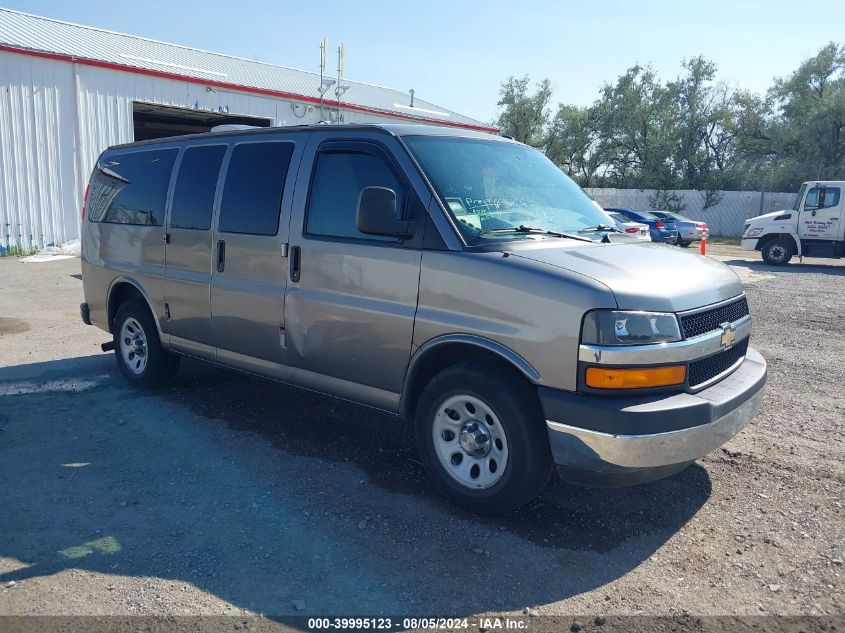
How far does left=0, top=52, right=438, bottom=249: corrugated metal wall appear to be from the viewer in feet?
51.6

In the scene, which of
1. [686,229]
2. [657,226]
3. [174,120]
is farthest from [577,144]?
[174,120]

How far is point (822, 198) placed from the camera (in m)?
19.2

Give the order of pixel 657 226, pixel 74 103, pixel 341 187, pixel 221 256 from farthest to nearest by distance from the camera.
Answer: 1. pixel 657 226
2. pixel 74 103
3. pixel 221 256
4. pixel 341 187

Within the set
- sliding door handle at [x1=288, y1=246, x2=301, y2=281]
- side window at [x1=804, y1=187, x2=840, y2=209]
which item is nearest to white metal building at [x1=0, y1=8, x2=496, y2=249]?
sliding door handle at [x1=288, y1=246, x2=301, y2=281]

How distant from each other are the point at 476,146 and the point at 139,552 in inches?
128

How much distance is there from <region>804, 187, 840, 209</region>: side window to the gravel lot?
15492mm

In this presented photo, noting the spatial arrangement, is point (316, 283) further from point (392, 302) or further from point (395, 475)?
point (395, 475)

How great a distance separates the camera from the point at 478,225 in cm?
415

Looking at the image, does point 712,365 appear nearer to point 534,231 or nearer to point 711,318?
point 711,318

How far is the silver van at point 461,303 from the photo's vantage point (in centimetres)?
349

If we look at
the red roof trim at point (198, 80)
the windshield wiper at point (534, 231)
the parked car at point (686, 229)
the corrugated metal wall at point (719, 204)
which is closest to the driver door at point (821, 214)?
the parked car at point (686, 229)

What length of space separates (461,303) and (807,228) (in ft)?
62.5

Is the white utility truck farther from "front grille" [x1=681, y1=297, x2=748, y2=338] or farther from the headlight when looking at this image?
the headlight

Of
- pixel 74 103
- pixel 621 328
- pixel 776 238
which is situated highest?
pixel 74 103
